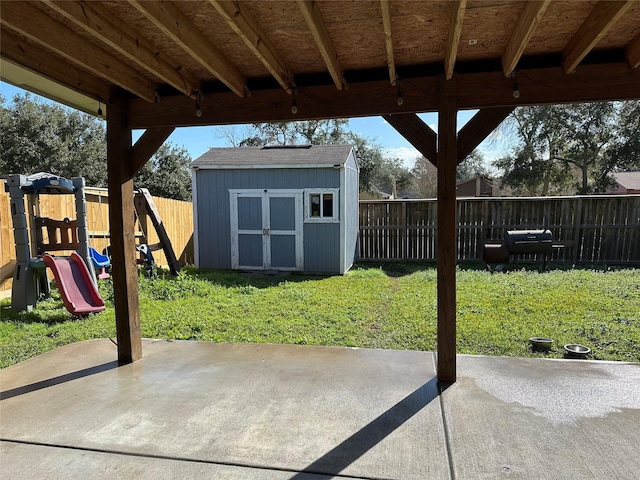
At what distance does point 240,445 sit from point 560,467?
5.55 ft

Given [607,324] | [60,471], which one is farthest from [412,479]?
[607,324]

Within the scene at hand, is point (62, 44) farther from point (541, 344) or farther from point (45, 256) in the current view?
point (541, 344)

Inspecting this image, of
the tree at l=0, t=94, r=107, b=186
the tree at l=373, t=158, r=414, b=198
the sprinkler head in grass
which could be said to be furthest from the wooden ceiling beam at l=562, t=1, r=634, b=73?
the tree at l=373, t=158, r=414, b=198

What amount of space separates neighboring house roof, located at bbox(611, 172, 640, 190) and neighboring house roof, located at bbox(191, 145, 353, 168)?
13990mm

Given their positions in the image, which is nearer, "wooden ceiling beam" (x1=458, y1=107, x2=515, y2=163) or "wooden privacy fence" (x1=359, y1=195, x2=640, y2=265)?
"wooden ceiling beam" (x1=458, y1=107, x2=515, y2=163)

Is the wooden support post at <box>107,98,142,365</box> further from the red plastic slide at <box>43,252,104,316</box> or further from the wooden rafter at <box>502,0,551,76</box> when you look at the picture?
the wooden rafter at <box>502,0,551,76</box>

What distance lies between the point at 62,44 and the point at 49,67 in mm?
451

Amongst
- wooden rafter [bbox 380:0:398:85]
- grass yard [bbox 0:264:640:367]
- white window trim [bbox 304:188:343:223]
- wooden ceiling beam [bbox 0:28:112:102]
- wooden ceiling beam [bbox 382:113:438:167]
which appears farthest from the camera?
white window trim [bbox 304:188:343:223]

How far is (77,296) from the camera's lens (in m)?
5.22

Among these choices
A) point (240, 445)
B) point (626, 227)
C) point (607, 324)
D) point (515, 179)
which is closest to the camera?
point (240, 445)

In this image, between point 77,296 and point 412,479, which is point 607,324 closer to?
point 412,479

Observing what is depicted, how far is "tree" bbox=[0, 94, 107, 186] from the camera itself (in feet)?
52.6

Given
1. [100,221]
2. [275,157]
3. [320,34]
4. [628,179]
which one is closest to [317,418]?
[320,34]

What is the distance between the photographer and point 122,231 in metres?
3.31
